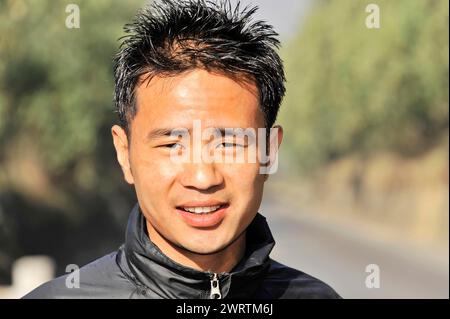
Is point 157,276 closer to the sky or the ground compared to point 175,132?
closer to the ground

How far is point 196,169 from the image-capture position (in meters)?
2.22

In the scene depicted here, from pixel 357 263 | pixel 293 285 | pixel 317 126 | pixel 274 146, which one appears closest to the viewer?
pixel 274 146

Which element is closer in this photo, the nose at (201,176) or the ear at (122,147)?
the nose at (201,176)

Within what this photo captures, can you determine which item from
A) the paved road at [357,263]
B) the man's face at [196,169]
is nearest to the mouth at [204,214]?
the man's face at [196,169]

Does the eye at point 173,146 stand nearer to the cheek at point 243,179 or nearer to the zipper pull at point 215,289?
the cheek at point 243,179

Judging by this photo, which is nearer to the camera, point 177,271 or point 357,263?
point 177,271

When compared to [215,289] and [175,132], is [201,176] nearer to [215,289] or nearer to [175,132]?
[175,132]

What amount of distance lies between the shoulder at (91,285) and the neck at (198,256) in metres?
0.17

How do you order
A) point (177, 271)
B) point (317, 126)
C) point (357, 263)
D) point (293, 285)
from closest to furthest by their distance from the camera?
point (177, 271)
point (293, 285)
point (357, 263)
point (317, 126)

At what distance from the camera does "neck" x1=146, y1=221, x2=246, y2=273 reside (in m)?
2.41

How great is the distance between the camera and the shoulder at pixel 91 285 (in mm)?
2461

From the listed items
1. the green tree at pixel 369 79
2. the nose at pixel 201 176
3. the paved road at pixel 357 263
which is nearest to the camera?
the nose at pixel 201 176

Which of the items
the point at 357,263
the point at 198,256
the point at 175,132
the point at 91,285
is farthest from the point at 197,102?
the point at 357,263

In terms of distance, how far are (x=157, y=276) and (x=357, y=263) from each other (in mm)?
22534
